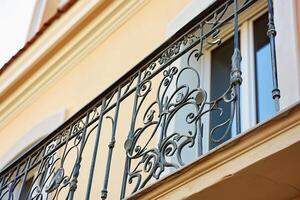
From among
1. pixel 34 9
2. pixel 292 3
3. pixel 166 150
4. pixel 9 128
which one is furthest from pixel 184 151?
pixel 34 9

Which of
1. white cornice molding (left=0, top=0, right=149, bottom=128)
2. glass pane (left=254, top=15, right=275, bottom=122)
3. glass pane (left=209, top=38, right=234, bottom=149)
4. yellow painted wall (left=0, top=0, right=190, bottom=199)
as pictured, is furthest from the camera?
white cornice molding (left=0, top=0, right=149, bottom=128)

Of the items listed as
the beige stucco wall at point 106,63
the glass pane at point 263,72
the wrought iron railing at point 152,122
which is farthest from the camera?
the beige stucco wall at point 106,63

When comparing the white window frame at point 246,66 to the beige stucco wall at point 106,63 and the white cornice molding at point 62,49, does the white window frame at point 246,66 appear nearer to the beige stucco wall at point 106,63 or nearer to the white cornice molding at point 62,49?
the beige stucco wall at point 106,63

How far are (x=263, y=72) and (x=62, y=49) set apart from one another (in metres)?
3.97

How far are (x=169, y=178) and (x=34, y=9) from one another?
8.07 metres

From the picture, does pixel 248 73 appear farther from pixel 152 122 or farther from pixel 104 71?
pixel 104 71

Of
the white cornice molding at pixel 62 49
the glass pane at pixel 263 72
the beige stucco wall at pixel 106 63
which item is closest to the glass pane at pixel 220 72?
the glass pane at pixel 263 72

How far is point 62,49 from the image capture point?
28.8 ft

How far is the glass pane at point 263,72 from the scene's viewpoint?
16.9ft

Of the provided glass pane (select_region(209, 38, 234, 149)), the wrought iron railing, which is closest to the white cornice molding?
the wrought iron railing

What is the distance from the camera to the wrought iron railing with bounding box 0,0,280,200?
4500mm

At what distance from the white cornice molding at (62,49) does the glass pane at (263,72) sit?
2205 mm

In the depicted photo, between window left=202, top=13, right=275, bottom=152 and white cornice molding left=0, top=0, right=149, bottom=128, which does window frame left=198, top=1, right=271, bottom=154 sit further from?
white cornice molding left=0, top=0, right=149, bottom=128

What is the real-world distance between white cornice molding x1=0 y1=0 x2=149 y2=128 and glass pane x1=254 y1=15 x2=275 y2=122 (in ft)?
7.24
